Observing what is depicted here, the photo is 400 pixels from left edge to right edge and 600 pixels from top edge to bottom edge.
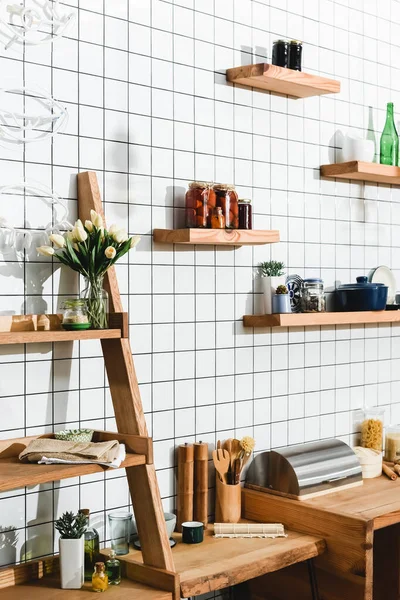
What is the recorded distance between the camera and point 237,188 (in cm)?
296

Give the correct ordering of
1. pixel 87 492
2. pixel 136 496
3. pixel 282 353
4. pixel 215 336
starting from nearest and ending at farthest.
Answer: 1. pixel 136 496
2. pixel 87 492
3. pixel 215 336
4. pixel 282 353

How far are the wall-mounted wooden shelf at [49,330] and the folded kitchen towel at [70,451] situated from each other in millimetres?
282

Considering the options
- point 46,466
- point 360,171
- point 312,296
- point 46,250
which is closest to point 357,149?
point 360,171

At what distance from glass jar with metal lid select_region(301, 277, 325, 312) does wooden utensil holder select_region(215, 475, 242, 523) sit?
2.45ft

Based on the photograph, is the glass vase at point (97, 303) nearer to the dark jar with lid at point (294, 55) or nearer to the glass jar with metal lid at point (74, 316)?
the glass jar with metal lid at point (74, 316)

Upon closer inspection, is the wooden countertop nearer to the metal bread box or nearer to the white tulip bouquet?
the metal bread box

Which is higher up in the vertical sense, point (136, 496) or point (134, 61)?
point (134, 61)

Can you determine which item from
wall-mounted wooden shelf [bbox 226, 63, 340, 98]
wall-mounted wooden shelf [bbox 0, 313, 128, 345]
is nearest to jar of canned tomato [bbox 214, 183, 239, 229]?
wall-mounted wooden shelf [bbox 226, 63, 340, 98]

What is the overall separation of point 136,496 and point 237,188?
3.98 ft

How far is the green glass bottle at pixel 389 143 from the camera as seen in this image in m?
3.48

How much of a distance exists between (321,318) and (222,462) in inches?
26.6

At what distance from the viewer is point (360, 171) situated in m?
3.19

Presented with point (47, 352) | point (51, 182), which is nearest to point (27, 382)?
point (47, 352)

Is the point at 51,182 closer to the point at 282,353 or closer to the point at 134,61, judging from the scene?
the point at 134,61
